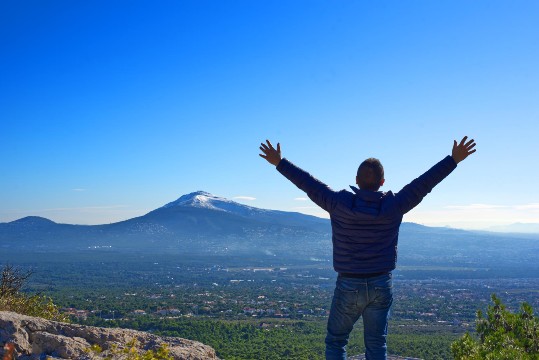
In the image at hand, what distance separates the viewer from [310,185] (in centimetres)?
374

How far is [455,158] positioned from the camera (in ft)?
A: 12.1

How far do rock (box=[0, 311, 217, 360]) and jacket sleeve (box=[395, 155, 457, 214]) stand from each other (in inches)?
92.4

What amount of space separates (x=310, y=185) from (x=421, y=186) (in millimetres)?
763

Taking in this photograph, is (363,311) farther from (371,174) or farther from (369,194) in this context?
(371,174)

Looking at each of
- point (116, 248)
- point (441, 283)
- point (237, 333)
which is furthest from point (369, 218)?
point (116, 248)

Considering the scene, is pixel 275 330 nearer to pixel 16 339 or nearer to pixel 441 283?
pixel 16 339

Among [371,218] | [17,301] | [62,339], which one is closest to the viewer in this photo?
[371,218]

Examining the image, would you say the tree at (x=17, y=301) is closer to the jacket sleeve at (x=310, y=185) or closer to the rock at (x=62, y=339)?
the rock at (x=62, y=339)

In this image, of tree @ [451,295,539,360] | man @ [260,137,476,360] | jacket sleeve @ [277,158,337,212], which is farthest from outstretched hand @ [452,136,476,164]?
tree @ [451,295,539,360]

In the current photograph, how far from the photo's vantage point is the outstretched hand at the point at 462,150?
3689 mm

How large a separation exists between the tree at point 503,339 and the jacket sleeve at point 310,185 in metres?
2.92

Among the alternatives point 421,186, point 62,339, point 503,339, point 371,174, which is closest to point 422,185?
point 421,186

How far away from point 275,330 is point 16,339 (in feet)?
135

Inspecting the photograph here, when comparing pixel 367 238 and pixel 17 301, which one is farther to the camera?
pixel 17 301
